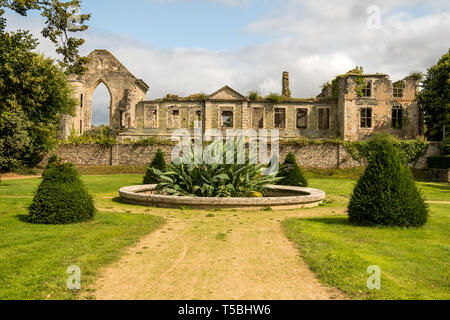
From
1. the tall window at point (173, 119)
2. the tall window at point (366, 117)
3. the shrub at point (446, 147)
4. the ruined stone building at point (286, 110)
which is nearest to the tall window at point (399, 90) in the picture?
the ruined stone building at point (286, 110)

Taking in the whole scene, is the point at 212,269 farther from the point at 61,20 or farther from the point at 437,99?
the point at 437,99

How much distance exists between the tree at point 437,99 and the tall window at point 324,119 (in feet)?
28.7

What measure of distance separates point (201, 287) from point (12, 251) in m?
3.37

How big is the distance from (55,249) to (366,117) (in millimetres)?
35204

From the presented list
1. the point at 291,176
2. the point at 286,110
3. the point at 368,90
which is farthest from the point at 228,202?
the point at 368,90

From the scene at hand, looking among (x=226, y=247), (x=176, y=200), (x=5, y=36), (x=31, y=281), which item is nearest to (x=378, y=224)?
(x=226, y=247)

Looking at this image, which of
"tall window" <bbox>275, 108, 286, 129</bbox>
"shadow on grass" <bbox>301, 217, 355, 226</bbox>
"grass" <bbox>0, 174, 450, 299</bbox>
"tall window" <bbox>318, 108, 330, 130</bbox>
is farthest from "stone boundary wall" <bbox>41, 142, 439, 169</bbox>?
"shadow on grass" <bbox>301, 217, 355, 226</bbox>

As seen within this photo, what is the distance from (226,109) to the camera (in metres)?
38.1

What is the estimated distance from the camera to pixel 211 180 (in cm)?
1207

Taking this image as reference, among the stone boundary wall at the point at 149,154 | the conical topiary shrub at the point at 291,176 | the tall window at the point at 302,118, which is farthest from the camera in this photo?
the tall window at the point at 302,118

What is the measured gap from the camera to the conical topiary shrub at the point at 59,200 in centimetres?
818

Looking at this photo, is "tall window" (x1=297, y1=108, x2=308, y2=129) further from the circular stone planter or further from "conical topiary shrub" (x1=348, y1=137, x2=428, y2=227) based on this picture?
"conical topiary shrub" (x1=348, y1=137, x2=428, y2=227)

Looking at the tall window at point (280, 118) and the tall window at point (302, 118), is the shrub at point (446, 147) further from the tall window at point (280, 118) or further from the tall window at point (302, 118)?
the tall window at point (302, 118)
